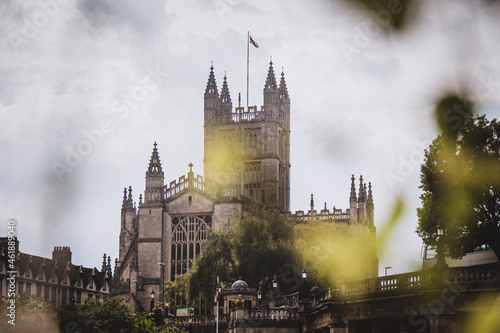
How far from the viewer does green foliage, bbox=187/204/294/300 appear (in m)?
86.6

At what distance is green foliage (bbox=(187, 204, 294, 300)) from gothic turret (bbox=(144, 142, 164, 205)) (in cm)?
1885

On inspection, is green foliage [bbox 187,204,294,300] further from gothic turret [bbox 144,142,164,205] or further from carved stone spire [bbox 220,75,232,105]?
carved stone spire [bbox 220,75,232,105]

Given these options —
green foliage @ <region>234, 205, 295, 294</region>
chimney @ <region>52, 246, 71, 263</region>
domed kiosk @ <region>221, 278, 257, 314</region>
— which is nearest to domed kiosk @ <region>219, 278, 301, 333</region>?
domed kiosk @ <region>221, 278, 257, 314</region>

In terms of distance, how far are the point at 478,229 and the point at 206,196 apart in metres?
60.3

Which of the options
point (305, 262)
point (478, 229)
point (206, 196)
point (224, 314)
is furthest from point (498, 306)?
point (206, 196)

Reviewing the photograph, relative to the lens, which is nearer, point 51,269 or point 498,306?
point 498,306

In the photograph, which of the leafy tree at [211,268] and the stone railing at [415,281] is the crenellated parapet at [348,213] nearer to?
the leafy tree at [211,268]

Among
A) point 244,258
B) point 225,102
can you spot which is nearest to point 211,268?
point 244,258

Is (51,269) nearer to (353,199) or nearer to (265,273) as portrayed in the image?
(265,273)

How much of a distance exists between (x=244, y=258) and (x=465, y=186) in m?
38.1

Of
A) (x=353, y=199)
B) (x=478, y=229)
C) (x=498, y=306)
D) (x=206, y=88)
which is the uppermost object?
(x=206, y=88)

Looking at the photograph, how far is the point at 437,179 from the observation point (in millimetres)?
55844

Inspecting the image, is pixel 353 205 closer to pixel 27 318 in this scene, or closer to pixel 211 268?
pixel 211 268

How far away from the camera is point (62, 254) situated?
94.9 m
